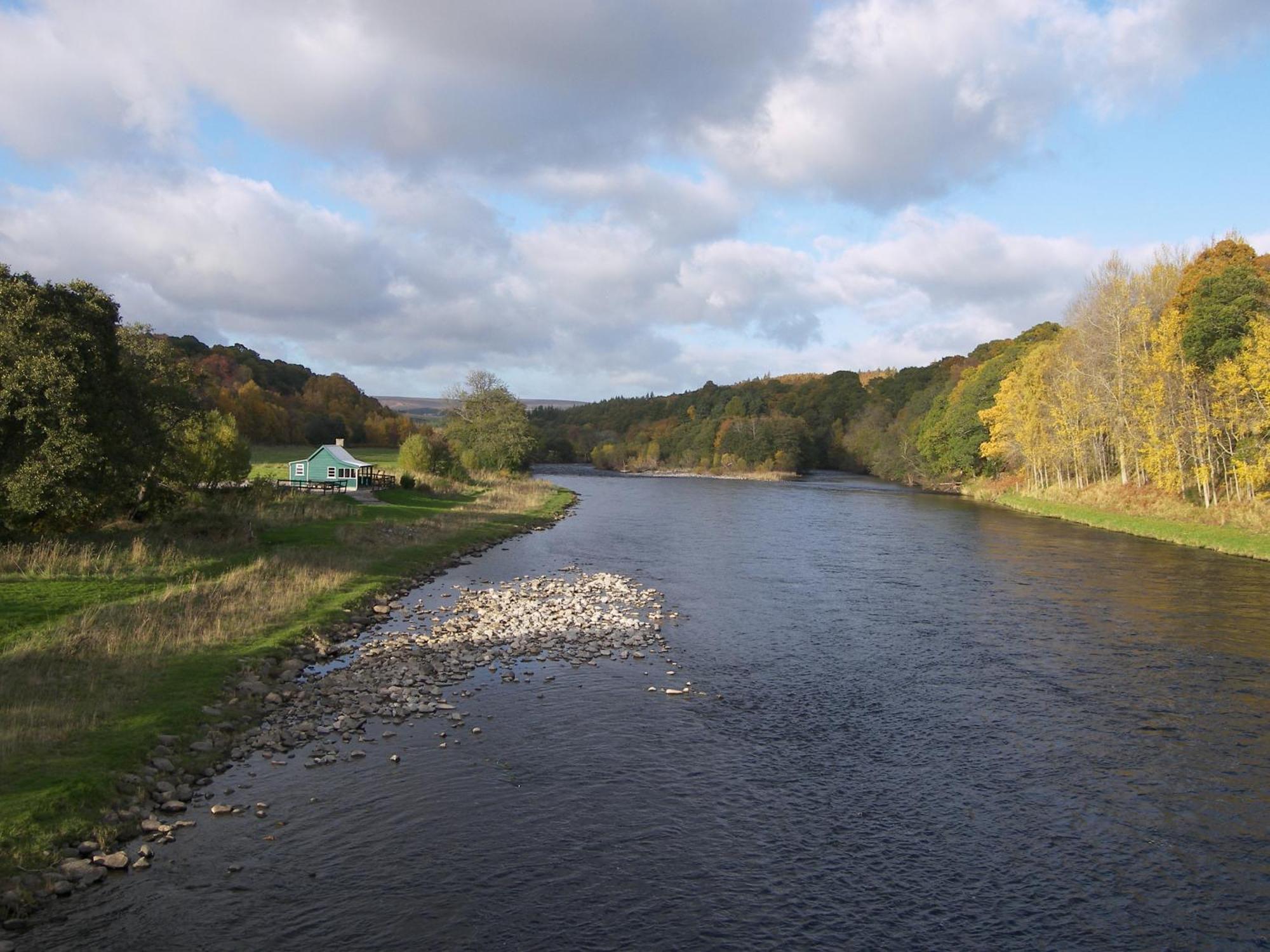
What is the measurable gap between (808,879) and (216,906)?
24.4ft

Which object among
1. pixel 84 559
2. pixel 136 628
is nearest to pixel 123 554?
pixel 84 559

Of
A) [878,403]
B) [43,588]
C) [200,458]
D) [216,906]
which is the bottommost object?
[216,906]

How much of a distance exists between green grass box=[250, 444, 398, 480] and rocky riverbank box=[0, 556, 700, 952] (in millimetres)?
50774

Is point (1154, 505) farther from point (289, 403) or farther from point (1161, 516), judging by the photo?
point (289, 403)

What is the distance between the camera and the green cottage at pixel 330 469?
2625 inches

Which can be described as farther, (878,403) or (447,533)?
(878,403)

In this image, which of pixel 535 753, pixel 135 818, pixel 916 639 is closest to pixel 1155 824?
pixel 535 753

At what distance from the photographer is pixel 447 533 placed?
45062 mm

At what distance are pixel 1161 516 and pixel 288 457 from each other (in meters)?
89.3

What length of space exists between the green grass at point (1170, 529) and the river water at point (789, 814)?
19098mm

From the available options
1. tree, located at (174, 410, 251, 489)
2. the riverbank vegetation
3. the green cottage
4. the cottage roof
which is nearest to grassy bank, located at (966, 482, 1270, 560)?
the riverbank vegetation

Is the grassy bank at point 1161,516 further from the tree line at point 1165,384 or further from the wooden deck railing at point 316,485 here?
the wooden deck railing at point 316,485

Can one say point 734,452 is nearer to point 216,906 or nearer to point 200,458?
point 200,458

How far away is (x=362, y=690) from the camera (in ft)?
60.2
